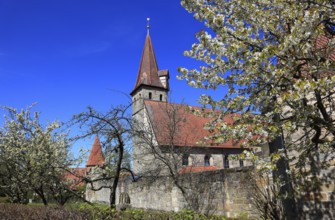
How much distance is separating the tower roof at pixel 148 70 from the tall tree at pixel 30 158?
2492 centimetres

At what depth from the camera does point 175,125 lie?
Result: 15289mm

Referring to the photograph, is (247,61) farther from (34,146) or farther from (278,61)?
(34,146)

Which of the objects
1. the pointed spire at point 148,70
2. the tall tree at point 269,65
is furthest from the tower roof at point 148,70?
the tall tree at point 269,65

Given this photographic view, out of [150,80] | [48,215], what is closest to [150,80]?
[150,80]

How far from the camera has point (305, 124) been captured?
4.30m

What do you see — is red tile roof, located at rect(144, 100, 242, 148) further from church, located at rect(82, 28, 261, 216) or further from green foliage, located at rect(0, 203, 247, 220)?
green foliage, located at rect(0, 203, 247, 220)

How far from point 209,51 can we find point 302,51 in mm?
1582

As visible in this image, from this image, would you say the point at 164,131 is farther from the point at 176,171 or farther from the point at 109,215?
the point at 109,215

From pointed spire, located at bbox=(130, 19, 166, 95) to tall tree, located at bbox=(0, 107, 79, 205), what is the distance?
981 inches

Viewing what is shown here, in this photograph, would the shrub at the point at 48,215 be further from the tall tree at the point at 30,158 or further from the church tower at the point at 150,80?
the church tower at the point at 150,80

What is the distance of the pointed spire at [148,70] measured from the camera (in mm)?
39591

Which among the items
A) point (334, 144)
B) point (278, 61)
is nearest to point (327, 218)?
point (334, 144)

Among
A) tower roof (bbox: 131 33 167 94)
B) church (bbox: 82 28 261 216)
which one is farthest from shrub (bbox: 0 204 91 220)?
tower roof (bbox: 131 33 167 94)

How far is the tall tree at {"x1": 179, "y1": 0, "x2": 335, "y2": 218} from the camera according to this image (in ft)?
12.8
